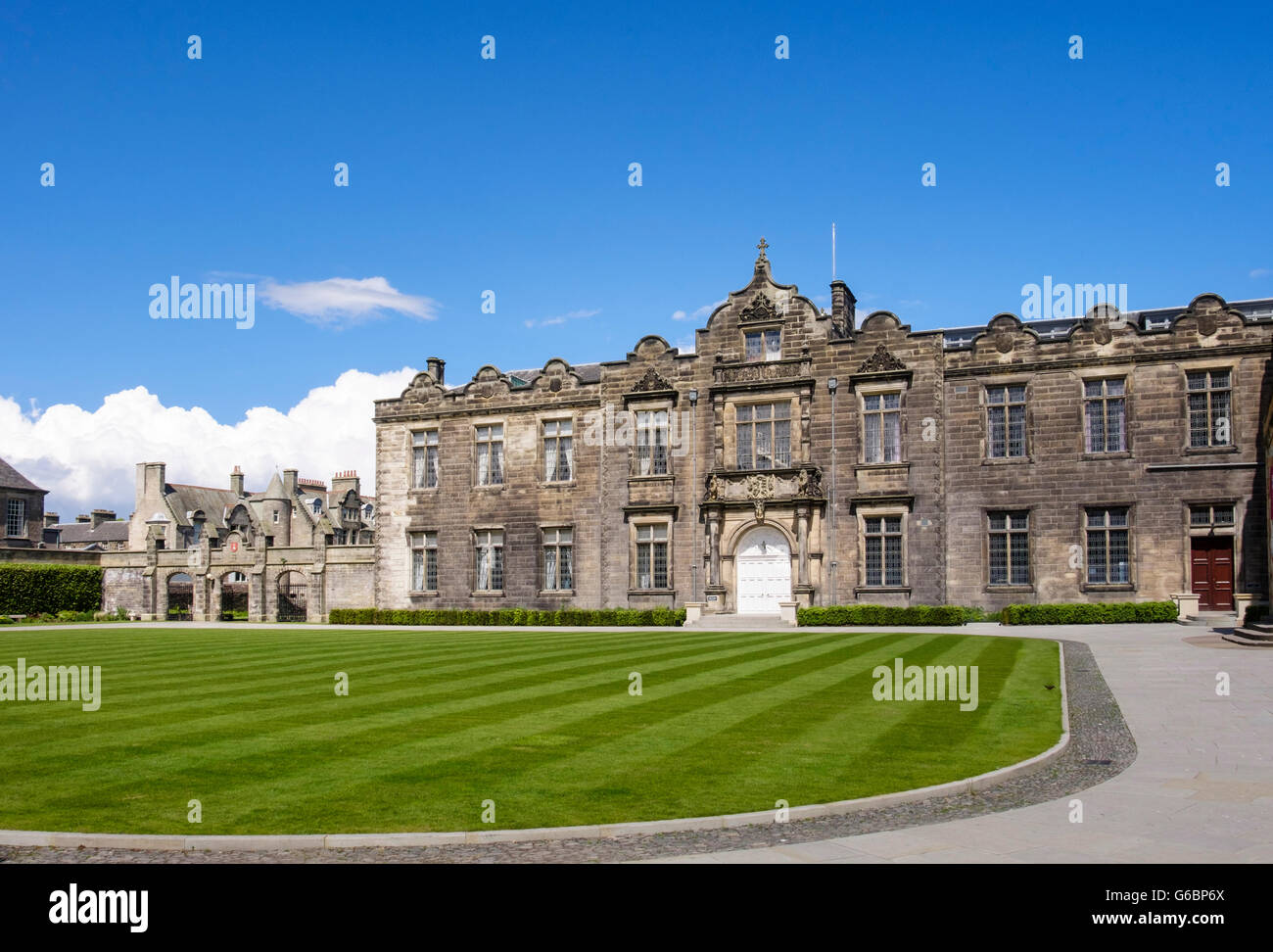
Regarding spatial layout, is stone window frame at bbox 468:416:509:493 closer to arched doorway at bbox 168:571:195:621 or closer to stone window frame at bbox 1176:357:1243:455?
arched doorway at bbox 168:571:195:621

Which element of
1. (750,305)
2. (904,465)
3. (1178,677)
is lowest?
(1178,677)

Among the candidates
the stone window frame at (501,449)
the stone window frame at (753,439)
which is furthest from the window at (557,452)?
the stone window frame at (753,439)

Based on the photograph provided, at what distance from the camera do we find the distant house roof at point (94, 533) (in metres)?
89.8

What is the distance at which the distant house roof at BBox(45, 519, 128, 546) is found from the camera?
294 feet

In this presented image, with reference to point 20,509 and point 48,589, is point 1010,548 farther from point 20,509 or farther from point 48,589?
point 20,509

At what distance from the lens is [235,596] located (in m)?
63.3

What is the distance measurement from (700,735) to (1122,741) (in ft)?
18.0

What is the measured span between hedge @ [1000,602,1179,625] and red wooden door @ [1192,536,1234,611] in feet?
6.98

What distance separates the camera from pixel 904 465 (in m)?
42.7

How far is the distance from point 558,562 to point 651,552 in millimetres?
5031

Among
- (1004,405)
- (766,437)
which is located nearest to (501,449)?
(766,437)

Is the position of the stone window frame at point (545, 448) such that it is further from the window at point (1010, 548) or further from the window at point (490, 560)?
the window at point (1010, 548)
